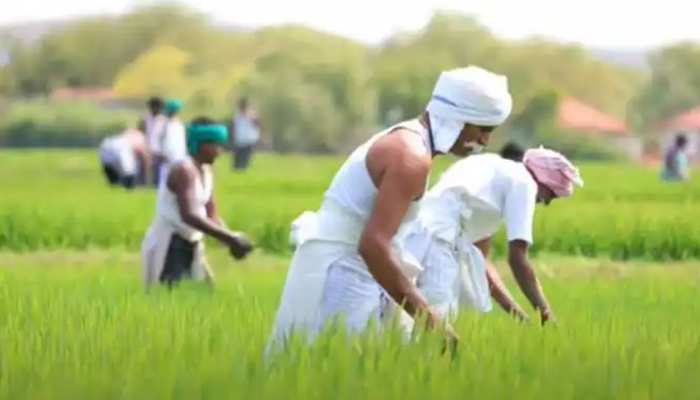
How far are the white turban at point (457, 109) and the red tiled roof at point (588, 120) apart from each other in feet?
308

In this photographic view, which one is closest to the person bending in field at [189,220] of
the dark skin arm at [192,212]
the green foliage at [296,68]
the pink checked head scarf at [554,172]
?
the dark skin arm at [192,212]

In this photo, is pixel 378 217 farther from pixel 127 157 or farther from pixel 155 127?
pixel 127 157

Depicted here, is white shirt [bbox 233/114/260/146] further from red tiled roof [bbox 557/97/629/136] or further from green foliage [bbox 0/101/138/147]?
red tiled roof [bbox 557/97/629/136]

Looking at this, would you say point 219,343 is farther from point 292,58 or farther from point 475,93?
point 292,58

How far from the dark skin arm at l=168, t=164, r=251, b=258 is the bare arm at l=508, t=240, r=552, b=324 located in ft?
9.09

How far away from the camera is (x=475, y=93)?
249 inches

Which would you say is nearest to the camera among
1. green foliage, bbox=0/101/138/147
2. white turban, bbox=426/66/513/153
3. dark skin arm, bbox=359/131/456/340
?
dark skin arm, bbox=359/131/456/340

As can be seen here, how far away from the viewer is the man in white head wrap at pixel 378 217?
6035mm

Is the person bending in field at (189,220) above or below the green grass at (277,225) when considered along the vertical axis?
above

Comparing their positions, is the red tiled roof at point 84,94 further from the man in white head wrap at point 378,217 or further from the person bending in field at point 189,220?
the man in white head wrap at point 378,217

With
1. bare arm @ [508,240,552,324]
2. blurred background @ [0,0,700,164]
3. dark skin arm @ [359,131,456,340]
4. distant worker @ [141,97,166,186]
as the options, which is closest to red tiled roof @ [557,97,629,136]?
blurred background @ [0,0,700,164]

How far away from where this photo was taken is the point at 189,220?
1038cm

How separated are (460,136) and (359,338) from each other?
0.68 m

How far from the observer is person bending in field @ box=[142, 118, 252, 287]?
10344mm
